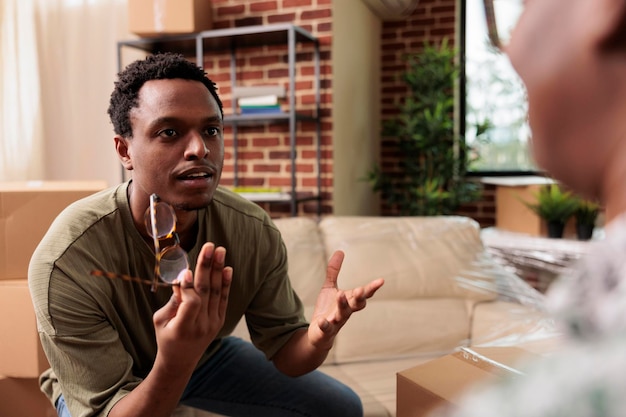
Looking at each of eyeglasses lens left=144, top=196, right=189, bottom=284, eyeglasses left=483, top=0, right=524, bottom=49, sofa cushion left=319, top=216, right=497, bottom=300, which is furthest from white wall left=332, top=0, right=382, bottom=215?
eyeglasses left=483, top=0, right=524, bottom=49

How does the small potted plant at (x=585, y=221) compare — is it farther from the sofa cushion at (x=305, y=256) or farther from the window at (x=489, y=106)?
the sofa cushion at (x=305, y=256)

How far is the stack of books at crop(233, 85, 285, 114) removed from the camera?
288 centimetres

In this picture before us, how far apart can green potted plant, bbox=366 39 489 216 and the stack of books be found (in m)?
0.86

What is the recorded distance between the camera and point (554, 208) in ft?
9.89

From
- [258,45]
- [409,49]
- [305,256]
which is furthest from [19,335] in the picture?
[409,49]

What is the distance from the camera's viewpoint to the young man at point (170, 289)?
39.8 inches

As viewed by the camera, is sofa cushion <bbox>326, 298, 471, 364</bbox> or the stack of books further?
the stack of books

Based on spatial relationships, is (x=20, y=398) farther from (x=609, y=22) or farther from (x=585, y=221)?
(x=585, y=221)

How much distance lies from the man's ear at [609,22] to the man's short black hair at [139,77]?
0.97 metres

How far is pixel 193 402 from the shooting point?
147 cm

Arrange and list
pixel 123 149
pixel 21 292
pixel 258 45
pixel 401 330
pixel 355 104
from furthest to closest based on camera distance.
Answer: pixel 355 104
pixel 258 45
pixel 401 330
pixel 21 292
pixel 123 149

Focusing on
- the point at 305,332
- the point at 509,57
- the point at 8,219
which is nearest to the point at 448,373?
the point at 305,332

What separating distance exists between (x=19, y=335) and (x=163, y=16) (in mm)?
1924

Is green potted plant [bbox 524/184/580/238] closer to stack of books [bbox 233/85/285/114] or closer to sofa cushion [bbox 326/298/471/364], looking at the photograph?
sofa cushion [bbox 326/298/471/364]
